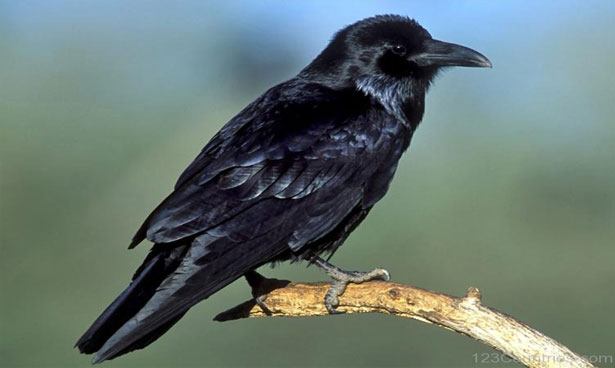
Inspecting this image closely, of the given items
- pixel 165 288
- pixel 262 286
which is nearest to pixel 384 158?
pixel 262 286

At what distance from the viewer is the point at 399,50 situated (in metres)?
6.89

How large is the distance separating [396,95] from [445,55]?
15.4 inches

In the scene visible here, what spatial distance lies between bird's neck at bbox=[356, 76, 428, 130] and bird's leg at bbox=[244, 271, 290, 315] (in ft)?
3.95

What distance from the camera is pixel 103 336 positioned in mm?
5301

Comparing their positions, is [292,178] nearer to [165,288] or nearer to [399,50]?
[165,288]

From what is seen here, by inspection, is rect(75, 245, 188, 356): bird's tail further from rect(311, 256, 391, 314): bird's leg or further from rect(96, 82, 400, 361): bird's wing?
rect(311, 256, 391, 314): bird's leg

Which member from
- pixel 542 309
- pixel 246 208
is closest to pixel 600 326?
pixel 542 309

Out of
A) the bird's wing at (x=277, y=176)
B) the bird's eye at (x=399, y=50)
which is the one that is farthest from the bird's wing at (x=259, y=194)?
the bird's eye at (x=399, y=50)

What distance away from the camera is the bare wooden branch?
5086 millimetres

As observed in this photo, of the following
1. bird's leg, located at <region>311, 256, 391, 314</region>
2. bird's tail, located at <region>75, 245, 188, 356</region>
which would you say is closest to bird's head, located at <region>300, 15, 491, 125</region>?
bird's leg, located at <region>311, 256, 391, 314</region>

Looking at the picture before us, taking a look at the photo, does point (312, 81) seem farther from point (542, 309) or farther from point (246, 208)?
point (542, 309)

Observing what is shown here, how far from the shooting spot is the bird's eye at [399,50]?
6871 mm

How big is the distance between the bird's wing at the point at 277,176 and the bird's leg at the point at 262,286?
40 centimetres

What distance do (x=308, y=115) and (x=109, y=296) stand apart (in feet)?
18.3
